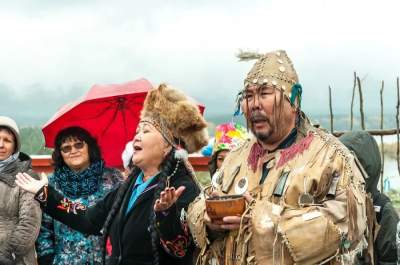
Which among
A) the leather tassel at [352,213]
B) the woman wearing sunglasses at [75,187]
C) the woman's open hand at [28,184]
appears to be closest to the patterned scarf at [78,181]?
the woman wearing sunglasses at [75,187]

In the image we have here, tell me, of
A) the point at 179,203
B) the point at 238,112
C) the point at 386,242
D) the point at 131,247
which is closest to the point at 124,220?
the point at 131,247

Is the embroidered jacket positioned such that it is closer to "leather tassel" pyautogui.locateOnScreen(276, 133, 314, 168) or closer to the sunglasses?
"leather tassel" pyautogui.locateOnScreen(276, 133, 314, 168)

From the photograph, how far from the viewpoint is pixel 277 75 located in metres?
2.93

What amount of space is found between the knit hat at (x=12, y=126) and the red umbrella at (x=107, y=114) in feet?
0.79

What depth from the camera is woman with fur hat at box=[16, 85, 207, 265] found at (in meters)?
3.42

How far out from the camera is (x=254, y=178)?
9.64ft

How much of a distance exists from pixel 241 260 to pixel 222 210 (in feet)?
0.81

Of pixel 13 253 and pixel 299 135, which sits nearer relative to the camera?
pixel 299 135

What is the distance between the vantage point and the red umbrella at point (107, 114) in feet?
15.0

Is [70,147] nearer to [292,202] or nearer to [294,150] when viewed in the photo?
[294,150]

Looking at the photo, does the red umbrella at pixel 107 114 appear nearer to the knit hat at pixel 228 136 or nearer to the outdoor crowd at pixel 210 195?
the outdoor crowd at pixel 210 195

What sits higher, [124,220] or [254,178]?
[254,178]

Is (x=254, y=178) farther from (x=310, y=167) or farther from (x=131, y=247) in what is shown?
(x=131, y=247)

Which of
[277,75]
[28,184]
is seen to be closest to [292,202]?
[277,75]
